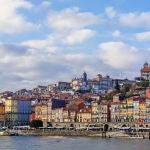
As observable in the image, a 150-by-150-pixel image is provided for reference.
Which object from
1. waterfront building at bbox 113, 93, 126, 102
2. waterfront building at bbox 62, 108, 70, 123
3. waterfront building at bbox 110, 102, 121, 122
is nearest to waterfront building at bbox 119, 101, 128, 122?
waterfront building at bbox 110, 102, 121, 122

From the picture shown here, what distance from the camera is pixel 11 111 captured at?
110250 millimetres

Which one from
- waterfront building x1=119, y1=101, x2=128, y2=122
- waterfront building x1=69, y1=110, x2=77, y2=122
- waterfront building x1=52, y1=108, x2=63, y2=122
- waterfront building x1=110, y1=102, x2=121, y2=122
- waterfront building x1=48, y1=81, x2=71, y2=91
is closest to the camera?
waterfront building x1=119, y1=101, x2=128, y2=122

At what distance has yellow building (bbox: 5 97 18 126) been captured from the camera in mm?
109250

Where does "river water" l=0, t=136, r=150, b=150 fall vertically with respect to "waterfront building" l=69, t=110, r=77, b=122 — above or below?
below

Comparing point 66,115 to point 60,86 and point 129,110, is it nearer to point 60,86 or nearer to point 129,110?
point 129,110

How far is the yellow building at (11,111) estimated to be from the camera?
10925 cm

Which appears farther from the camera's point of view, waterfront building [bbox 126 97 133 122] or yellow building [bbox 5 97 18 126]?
yellow building [bbox 5 97 18 126]

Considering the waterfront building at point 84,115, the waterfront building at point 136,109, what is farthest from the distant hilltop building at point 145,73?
the waterfront building at point 136,109

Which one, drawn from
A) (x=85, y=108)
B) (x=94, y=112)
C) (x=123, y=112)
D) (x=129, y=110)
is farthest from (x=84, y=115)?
(x=129, y=110)

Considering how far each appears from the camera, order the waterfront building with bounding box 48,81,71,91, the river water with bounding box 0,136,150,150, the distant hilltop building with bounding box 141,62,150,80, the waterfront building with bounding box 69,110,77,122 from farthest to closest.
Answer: the waterfront building with bounding box 48,81,71,91, the distant hilltop building with bounding box 141,62,150,80, the waterfront building with bounding box 69,110,77,122, the river water with bounding box 0,136,150,150

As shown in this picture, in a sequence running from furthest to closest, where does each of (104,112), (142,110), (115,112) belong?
(104,112) → (115,112) → (142,110)

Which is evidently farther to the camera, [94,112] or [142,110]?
[94,112]

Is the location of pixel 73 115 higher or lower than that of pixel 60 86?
lower

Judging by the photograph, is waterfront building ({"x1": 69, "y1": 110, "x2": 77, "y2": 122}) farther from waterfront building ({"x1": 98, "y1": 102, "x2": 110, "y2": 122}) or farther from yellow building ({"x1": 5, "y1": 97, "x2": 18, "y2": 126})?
yellow building ({"x1": 5, "y1": 97, "x2": 18, "y2": 126})
